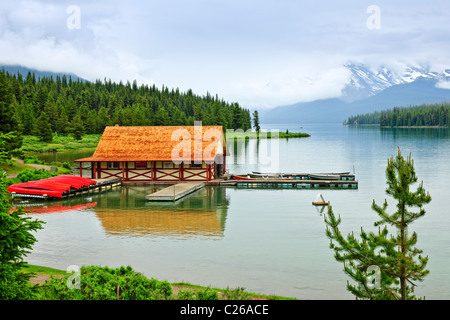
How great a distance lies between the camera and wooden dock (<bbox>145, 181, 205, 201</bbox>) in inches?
1558

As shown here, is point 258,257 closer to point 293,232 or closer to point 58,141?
point 293,232

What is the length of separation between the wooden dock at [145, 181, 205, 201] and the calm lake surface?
31.5 inches

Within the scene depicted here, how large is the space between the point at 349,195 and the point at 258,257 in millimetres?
22827

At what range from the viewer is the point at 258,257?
23125mm

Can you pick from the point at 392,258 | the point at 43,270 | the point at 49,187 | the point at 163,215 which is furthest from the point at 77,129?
the point at 392,258

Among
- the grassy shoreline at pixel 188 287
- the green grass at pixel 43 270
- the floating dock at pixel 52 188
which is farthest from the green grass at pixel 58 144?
the grassy shoreline at pixel 188 287

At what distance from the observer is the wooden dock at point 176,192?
39.6m

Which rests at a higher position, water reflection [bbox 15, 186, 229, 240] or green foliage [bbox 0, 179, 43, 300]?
green foliage [bbox 0, 179, 43, 300]

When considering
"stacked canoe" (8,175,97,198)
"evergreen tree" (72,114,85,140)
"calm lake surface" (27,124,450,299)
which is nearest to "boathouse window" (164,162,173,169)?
"calm lake surface" (27,124,450,299)

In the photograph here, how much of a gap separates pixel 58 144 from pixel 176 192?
229 ft

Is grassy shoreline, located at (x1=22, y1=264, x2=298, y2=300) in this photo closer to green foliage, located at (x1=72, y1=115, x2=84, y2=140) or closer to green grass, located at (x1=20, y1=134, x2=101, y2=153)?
green grass, located at (x1=20, y1=134, x2=101, y2=153)

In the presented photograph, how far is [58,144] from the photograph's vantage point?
104 metres

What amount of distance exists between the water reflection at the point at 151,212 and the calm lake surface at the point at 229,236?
7 centimetres
